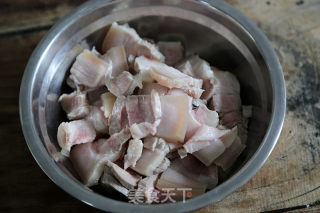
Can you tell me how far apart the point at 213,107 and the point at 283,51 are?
47 cm

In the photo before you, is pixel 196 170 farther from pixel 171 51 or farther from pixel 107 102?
pixel 171 51

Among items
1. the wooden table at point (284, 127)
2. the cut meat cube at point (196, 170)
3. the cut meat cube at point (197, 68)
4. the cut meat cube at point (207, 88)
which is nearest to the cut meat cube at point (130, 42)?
the cut meat cube at point (197, 68)

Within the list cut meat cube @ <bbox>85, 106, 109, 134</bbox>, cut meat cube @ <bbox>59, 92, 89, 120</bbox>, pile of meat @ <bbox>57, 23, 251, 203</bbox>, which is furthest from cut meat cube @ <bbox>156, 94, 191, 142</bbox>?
cut meat cube @ <bbox>59, 92, 89, 120</bbox>

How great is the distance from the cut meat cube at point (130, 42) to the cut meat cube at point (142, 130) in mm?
368

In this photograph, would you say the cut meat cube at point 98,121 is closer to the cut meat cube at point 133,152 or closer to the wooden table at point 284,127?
the cut meat cube at point 133,152

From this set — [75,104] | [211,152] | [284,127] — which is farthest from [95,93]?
[284,127]

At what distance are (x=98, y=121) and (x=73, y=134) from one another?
12 cm

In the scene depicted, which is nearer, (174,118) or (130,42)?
(174,118)

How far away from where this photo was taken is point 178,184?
1440mm

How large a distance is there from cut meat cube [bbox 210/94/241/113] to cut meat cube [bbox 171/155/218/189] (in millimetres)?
237

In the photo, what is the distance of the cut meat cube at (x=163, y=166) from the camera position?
4.74ft

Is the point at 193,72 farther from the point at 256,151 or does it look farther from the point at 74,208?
the point at 74,208

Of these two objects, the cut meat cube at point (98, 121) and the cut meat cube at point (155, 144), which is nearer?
the cut meat cube at point (155, 144)

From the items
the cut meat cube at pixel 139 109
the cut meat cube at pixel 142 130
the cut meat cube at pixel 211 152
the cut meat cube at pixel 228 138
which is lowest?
the cut meat cube at pixel 211 152
